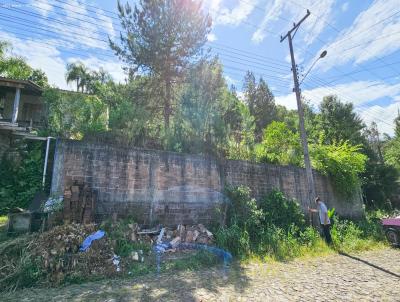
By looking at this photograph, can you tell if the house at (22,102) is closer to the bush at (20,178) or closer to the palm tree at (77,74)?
the bush at (20,178)

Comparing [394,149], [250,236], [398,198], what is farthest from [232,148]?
[394,149]

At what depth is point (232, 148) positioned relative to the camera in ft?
35.2

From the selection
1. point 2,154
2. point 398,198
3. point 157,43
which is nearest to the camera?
point 2,154

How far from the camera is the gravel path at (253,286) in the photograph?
13.5 ft

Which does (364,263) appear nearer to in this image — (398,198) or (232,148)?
(232,148)

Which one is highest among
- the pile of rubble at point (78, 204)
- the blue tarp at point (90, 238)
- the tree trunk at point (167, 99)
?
the tree trunk at point (167, 99)

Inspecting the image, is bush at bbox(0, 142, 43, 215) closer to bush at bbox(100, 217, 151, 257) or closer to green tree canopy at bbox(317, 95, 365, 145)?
bush at bbox(100, 217, 151, 257)

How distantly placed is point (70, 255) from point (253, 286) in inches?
141

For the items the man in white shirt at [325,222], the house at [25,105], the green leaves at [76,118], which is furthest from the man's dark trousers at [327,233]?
the house at [25,105]

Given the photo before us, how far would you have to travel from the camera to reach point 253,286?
4703mm

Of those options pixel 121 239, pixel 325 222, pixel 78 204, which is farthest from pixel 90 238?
pixel 325 222

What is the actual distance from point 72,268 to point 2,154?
732cm

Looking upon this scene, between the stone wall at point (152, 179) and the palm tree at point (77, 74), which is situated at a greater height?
the palm tree at point (77, 74)

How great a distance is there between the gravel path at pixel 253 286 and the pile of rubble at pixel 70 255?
1.07 feet
